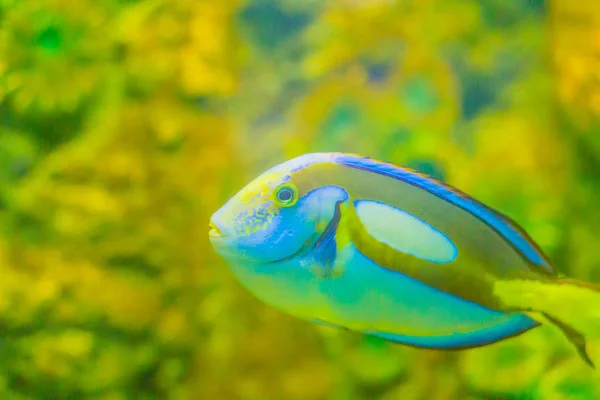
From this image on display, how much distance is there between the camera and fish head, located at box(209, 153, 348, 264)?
902 millimetres

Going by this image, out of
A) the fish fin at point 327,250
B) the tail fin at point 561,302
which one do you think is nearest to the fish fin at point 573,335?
the tail fin at point 561,302

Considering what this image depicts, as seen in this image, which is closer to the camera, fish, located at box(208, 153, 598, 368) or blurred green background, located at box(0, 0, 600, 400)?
fish, located at box(208, 153, 598, 368)

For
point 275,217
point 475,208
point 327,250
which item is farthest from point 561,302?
point 275,217

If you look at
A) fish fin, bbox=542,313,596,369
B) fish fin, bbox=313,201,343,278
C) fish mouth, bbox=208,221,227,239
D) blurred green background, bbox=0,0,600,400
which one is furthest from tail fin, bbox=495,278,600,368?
fish mouth, bbox=208,221,227,239

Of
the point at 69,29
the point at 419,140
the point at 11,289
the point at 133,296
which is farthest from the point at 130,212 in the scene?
the point at 419,140

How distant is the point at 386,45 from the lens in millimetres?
1113

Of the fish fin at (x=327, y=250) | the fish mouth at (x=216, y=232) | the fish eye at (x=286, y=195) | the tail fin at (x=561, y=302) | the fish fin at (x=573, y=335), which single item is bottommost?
the fish fin at (x=573, y=335)

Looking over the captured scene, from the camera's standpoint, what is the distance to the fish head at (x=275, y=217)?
0.90 m

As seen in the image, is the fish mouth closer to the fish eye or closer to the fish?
the fish

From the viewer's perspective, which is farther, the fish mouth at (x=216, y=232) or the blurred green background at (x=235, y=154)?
the blurred green background at (x=235, y=154)

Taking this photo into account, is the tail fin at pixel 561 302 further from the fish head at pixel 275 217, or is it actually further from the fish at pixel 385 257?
the fish head at pixel 275 217

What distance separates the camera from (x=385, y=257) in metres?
0.91

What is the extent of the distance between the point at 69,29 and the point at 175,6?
0.24 metres

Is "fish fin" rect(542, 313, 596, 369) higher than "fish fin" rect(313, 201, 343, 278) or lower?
lower
